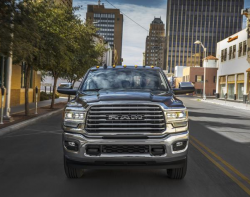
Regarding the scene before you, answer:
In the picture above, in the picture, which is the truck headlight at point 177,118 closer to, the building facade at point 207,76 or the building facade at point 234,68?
the building facade at point 234,68

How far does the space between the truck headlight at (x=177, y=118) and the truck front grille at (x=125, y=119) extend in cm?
10

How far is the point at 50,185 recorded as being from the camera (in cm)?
529

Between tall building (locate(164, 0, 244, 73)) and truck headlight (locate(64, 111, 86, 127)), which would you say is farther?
tall building (locate(164, 0, 244, 73))

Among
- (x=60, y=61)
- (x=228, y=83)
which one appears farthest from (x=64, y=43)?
(x=228, y=83)

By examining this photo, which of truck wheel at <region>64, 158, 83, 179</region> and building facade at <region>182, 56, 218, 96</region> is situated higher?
building facade at <region>182, 56, 218, 96</region>

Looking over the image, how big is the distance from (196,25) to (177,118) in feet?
562

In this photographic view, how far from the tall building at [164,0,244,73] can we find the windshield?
164m

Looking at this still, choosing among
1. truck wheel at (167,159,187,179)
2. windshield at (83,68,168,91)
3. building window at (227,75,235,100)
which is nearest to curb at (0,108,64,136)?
A: windshield at (83,68,168,91)

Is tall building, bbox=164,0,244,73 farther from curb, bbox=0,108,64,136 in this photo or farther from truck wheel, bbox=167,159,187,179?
truck wheel, bbox=167,159,187,179

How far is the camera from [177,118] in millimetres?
5090

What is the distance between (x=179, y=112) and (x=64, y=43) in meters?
12.1

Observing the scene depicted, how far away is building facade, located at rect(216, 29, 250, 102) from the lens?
46062mm

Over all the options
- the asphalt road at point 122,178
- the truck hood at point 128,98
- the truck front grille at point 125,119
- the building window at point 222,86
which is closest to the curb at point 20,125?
the asphalt road at point 122,178

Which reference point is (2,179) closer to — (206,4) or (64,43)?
(64,43)
